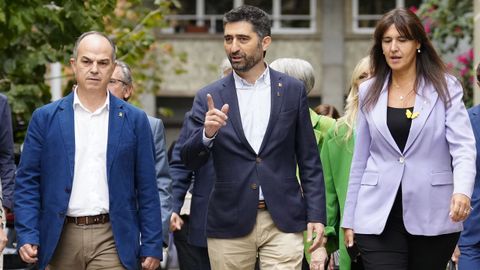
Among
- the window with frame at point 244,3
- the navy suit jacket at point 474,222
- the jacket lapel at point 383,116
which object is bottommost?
the navy suit jacket at point 474,222

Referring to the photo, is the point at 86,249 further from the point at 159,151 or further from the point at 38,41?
the point at 38,41

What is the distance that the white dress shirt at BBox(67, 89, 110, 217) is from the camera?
7.75m

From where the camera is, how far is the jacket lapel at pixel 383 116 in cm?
771

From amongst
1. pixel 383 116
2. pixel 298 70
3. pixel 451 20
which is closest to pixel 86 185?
pixel 383 116

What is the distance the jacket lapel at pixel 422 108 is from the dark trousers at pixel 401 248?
1.18 ft

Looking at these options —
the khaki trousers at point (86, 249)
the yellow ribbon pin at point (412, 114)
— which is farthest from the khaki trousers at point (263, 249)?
the yellow ribbon pin at point (412, 114)

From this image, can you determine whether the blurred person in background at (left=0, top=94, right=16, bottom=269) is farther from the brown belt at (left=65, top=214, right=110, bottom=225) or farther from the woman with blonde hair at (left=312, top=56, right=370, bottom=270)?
the woman with blonde hair at (left=312, top=56, right=370, bottom=270)

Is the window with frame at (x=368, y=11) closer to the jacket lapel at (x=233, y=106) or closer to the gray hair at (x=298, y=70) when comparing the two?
the gray hair at (x=298, y=70)

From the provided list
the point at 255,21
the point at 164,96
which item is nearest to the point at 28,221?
the point at 255,21

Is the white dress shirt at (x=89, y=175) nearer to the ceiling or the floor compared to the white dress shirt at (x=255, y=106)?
nearer to the floor

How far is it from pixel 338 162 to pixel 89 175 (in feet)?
7.27

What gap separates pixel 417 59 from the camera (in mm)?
8047

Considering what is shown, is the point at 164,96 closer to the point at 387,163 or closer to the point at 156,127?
the point at 156,127

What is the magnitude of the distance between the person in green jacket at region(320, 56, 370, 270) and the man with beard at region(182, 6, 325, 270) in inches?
35.9
